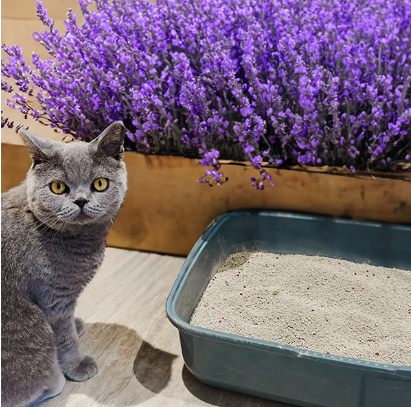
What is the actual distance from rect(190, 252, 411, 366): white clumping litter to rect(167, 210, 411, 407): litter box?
50 millimetres

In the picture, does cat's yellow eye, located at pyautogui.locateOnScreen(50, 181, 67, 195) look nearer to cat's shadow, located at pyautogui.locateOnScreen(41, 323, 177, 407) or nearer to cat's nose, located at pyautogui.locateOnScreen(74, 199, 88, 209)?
cat's nose, located at pyautogui.locateOnScreen(74, 199, 88, 209)

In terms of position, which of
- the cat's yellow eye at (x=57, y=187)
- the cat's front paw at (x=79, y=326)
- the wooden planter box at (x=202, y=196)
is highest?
the cat's yellow eye at (x=57, y=187)

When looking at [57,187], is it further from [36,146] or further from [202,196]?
[202,196]

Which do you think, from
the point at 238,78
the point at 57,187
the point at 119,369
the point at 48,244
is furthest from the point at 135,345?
the point at 238,78

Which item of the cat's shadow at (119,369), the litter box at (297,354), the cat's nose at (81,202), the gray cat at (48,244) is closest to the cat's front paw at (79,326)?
the cat's shadow at (119,369)

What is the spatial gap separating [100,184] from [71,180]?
0.20ft

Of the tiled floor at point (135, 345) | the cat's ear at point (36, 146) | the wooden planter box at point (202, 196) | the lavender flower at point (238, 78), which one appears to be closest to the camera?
the cat's ear at point (36, 146)

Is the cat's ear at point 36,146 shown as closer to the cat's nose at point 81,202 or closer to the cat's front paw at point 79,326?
the cat's nose at point 81,202

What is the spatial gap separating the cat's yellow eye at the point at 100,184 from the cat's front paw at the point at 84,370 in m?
0.44

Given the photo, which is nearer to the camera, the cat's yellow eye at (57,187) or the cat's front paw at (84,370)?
the cat's yellow eye at (57,187)

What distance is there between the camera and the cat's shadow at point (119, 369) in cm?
92

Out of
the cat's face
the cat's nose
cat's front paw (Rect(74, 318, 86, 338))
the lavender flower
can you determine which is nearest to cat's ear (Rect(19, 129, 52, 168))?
the cat's face

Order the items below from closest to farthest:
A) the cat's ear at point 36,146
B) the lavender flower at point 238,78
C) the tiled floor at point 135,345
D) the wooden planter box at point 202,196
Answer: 1. the cat's ear at point 36,146
2. the tiled floor at point 135,345
3. the lavender flower at point 238,78
4. the wooden planter box at point 202,196

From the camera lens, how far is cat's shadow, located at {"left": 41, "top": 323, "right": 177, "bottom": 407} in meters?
0.92
